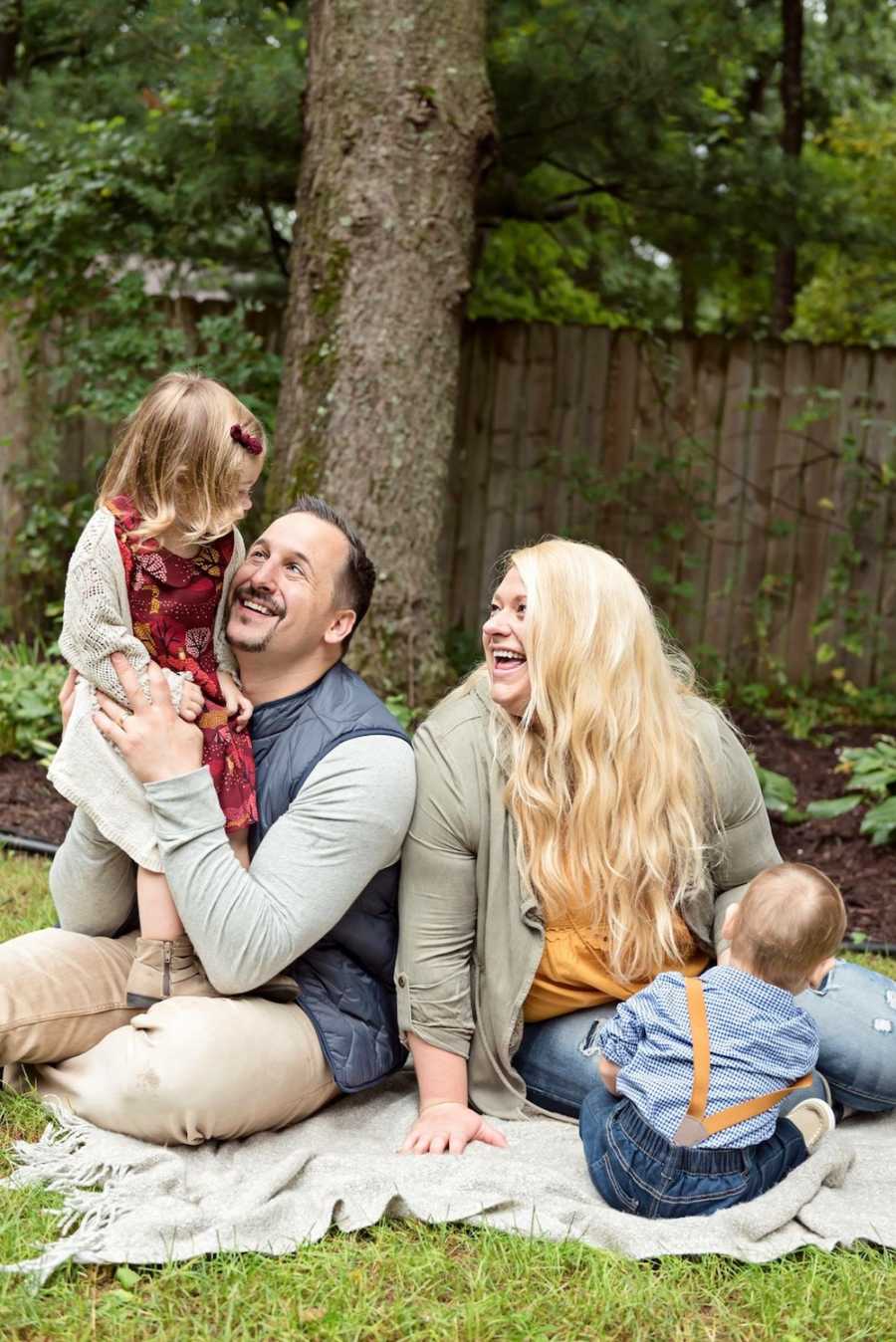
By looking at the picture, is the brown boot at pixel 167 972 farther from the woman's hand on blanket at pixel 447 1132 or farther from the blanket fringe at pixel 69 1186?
the woman's hand on blanket at pixel 447 1132

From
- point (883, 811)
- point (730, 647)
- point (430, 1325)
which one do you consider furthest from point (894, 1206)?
point (730, 647)

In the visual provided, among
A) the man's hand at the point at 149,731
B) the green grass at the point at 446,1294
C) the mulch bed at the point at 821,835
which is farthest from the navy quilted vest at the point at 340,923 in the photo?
the mulch bed at the point at 821,835

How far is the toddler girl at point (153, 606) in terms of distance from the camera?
9.18 feet

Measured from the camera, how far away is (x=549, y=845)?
9.50 ft

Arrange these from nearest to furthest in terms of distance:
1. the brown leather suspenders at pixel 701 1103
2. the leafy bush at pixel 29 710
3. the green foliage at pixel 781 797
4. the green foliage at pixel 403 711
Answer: the brown leather suspenders at pixel 701 1103
the green foliage at pixel 403 711
the green foliage at pixel 781 797
the leafy bush at pixel 29 710

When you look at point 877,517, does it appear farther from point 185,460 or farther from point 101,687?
point 101,687

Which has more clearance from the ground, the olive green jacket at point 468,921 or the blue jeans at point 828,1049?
the olive green jacket at point 468,921

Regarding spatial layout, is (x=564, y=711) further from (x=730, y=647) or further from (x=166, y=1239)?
(x=730, y=647)

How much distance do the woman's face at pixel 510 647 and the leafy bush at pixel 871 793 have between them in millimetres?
2651

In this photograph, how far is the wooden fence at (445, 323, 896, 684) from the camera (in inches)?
294

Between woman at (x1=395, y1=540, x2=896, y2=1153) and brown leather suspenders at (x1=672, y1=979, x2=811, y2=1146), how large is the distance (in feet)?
1.27

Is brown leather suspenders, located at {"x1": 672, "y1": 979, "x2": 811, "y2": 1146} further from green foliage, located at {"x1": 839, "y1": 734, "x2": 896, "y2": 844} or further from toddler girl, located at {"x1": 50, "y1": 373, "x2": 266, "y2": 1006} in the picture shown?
green foliage, located at {"x1": 839, "y1": 734, "x2": 896, "y2": 844}

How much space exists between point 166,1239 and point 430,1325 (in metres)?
0.49

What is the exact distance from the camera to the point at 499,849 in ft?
9.55
